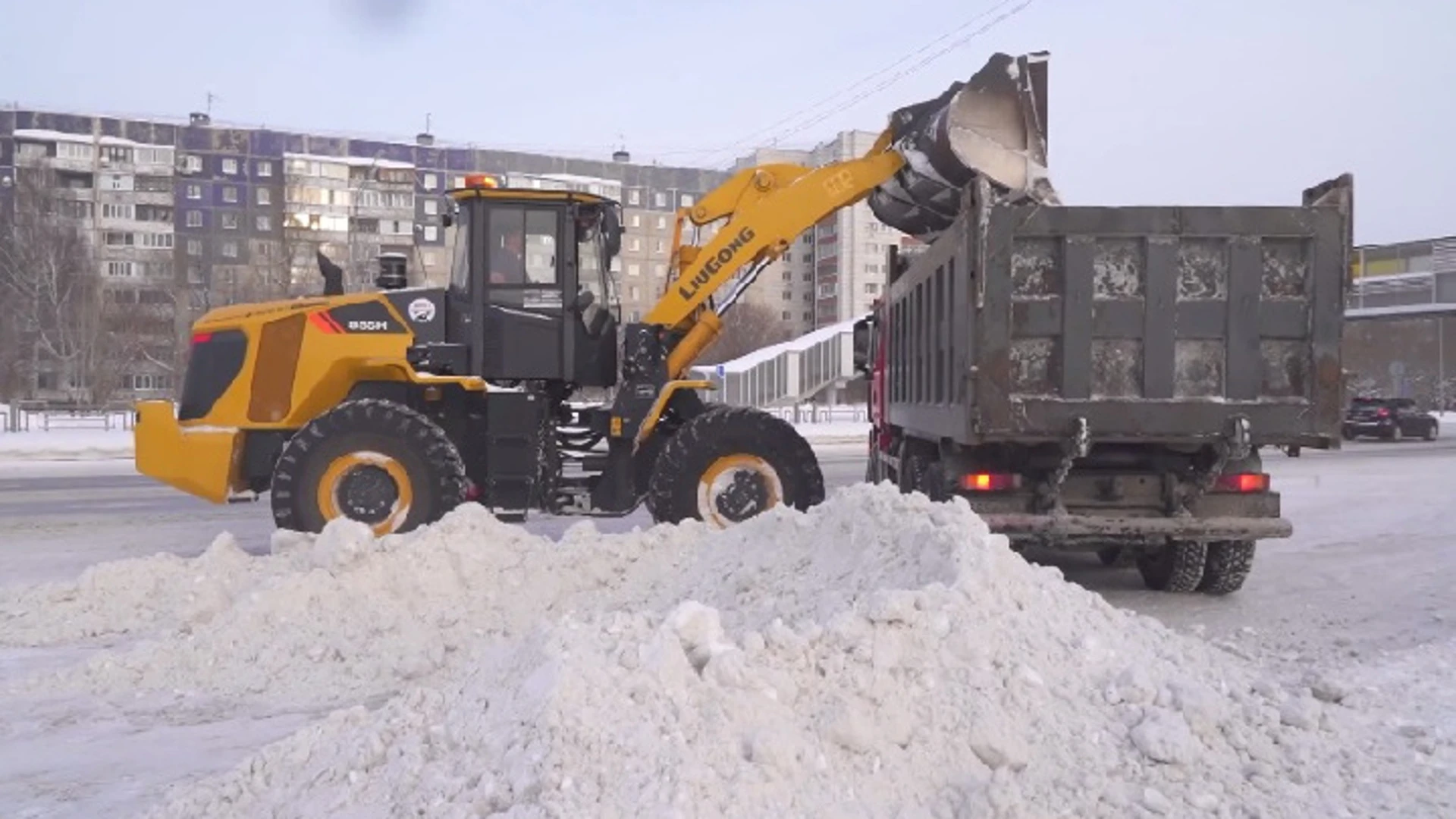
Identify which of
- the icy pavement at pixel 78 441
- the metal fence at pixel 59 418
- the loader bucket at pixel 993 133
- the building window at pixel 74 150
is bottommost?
the icy pavement at pixel 78 441

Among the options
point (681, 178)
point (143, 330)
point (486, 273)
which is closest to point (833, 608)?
point (486, 273)

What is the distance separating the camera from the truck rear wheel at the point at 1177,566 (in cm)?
830

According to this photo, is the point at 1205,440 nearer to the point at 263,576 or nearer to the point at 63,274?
the point at 263,576

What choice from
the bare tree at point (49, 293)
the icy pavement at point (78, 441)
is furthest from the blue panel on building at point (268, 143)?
the icy pavement at point (78, 441)

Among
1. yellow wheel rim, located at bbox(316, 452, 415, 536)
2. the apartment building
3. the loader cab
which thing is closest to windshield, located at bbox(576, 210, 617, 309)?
the loader cab

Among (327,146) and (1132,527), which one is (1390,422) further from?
(327,146)

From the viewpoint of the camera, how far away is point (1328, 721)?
15.0 feet

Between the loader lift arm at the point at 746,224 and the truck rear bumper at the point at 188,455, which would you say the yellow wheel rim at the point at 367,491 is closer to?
the truck rear bumper at the point at 188,455

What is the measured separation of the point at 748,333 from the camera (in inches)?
2350

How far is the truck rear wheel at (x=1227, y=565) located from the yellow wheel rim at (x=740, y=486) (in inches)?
123

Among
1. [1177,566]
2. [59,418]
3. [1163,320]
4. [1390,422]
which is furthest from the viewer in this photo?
[59,418]

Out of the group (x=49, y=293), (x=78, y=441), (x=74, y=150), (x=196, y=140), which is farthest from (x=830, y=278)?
(x=78, y=441)

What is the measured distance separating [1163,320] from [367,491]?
5703 mm

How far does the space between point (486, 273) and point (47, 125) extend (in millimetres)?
69524
